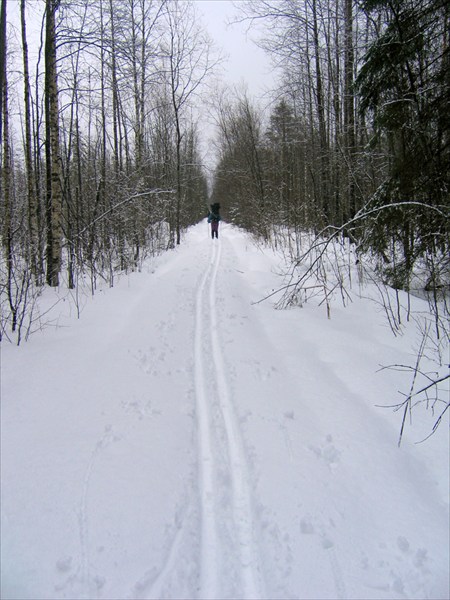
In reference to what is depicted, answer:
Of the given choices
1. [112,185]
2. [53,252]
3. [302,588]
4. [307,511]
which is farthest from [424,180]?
[112,185]

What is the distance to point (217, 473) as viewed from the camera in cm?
272

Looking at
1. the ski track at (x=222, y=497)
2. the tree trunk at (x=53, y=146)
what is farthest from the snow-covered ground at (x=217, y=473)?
the tree trunk at (x=53, y=146)

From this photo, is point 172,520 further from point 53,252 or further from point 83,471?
point 53,252

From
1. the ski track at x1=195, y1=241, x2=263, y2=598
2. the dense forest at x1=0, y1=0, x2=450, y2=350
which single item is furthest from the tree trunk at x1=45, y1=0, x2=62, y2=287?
the ski track at x1=195, y1=241, x2=263, y2=598

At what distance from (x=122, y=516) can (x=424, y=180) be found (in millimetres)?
5863

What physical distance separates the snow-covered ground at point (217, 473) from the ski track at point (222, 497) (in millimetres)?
11

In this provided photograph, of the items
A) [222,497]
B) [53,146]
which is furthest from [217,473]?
[53,146]

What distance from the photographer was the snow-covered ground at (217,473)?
1953 mm

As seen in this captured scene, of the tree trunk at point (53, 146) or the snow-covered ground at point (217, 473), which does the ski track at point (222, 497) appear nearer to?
the snow-covered ground at point (217, 473)

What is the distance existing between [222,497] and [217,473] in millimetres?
243

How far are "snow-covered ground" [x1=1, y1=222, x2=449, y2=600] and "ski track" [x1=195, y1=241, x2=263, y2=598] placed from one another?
11 millimetres

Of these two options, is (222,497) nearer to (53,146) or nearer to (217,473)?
(217,473)

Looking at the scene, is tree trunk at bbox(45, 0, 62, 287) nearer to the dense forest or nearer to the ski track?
the dense forest

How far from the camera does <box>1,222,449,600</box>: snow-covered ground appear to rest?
1.95 m
